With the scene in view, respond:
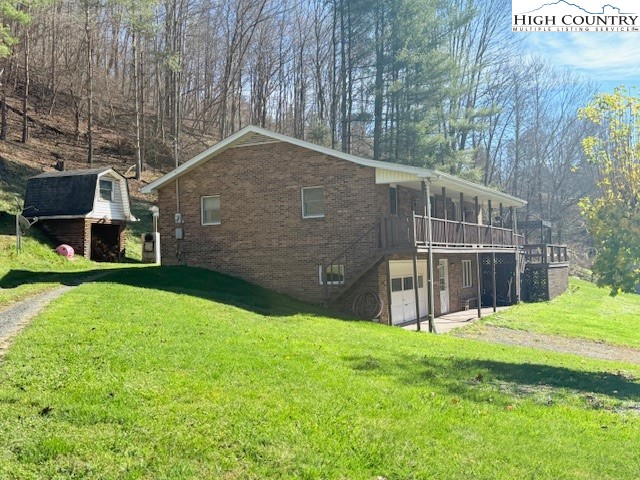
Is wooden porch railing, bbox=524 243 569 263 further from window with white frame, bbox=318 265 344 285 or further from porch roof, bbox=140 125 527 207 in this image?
window with white frame, bbox=318 265 344 285

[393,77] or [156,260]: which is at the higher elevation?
[393,77]

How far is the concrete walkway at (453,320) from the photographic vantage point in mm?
19969

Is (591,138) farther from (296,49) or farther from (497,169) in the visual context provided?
(497,169)

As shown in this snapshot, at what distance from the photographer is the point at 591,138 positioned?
11719 mm

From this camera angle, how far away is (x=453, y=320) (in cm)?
2262

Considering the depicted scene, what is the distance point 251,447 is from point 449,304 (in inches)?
844

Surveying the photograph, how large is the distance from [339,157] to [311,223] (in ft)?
7.68

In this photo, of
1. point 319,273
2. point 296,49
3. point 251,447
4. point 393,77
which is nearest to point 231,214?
point 319,273

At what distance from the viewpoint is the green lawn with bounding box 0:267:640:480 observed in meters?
5.07

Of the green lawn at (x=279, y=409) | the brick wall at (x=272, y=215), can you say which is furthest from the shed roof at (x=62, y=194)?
the green lawn at (x=279, y=409)

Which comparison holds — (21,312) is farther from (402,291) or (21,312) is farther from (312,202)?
(402,291)

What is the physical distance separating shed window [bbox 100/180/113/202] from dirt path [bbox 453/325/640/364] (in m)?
17.5

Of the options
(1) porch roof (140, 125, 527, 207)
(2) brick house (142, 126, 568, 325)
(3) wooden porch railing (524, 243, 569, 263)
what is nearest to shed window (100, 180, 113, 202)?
(1) porch roof (140, 125, 527, 207)

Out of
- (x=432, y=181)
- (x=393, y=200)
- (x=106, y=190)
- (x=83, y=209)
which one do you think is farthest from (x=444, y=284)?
(x=83, y=209)
